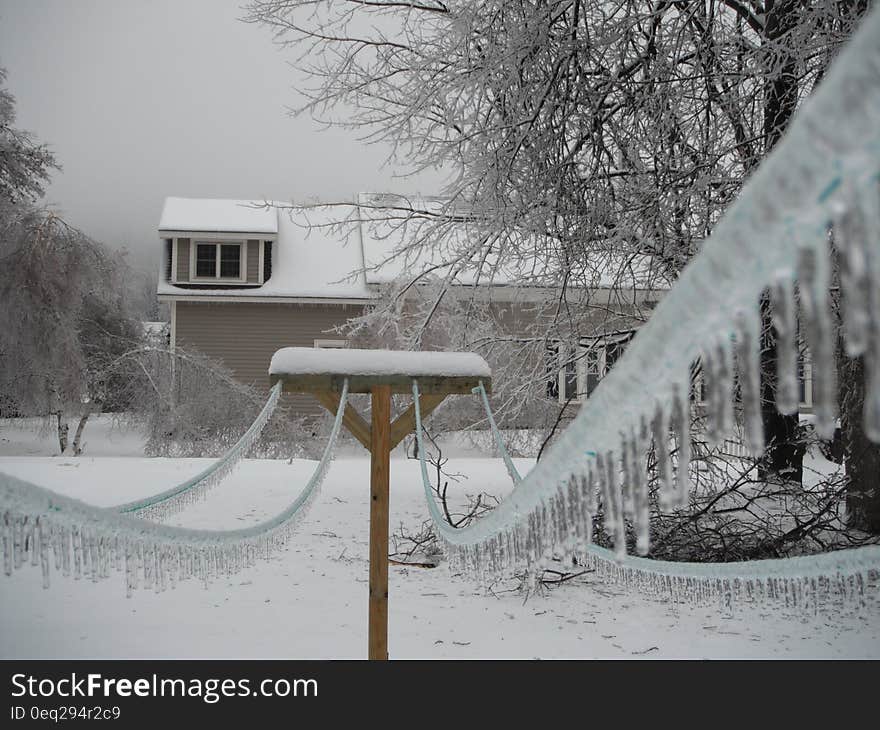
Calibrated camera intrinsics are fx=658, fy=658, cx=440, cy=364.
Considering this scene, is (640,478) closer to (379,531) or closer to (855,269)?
(855,269)

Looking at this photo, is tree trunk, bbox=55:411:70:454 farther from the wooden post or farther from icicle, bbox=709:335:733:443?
icicle, bbox=709:335:733:443

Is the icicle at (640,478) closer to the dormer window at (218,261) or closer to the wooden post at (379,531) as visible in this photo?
the wooden post at (379,531)

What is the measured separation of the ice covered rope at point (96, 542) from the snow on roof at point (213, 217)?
15.4 metres

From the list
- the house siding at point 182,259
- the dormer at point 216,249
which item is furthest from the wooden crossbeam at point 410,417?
the house siding at point 182,259

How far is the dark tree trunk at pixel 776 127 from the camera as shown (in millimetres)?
4414

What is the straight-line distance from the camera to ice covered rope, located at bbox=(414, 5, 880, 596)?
42cm

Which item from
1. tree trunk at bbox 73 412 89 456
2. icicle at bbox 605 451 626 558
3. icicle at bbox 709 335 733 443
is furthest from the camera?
tree trunk at bbox 73 412 89 456

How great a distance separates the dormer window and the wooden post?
48.8ft

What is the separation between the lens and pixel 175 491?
93.0 inches

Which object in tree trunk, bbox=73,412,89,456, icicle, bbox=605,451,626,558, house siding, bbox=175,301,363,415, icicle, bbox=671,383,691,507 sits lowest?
tree trunk, bbox=73,412,89,456

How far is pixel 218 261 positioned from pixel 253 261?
879mm

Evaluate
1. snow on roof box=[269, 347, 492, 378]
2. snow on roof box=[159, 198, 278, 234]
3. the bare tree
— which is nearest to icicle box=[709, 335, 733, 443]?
snow on roof box=[269, 347, 492, 378]
